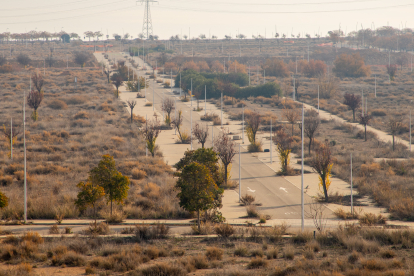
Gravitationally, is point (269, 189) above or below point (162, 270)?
below

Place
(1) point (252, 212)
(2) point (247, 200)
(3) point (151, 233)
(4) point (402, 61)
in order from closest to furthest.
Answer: (3) point (151, 233) < (1) point (252, 212) < (2) point (247, 200) < (4) point (402, 61)

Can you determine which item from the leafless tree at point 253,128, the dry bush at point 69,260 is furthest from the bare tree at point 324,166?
the dry bush at point 69,260

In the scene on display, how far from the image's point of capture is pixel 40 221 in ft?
60.1

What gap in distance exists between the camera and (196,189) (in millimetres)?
→ 16547

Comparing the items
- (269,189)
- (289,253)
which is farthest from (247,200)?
(289,253)

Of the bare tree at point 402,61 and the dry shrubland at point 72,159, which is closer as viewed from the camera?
the dry shrubland at point 72,159

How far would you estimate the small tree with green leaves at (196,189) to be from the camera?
16406mm

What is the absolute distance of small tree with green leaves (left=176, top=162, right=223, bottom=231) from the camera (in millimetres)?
16406

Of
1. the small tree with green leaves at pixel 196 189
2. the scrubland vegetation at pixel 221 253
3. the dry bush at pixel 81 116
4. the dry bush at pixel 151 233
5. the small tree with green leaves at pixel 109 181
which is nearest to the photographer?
the scrubland vegetation at pixel 221 253

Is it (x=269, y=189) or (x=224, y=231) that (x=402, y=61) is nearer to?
(x=269, y=189)

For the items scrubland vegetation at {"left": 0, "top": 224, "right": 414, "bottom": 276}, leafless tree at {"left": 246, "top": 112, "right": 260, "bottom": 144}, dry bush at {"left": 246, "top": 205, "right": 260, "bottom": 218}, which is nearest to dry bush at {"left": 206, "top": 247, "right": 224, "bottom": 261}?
scrubland vegetation at {"left": 0, "top": 224, "right": 414, "bottom": 276}

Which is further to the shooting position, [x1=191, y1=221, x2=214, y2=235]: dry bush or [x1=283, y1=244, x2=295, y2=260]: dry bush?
[x1=191, y1=221, x2=214, y2=235]: dry bush

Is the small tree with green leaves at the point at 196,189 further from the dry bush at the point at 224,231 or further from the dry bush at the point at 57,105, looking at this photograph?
the dry bush at the point at 57,105

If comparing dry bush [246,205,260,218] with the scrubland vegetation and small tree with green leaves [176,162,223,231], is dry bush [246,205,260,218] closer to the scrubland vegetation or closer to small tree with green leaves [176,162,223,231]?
small tree with green leaves [176,162,223,231]
